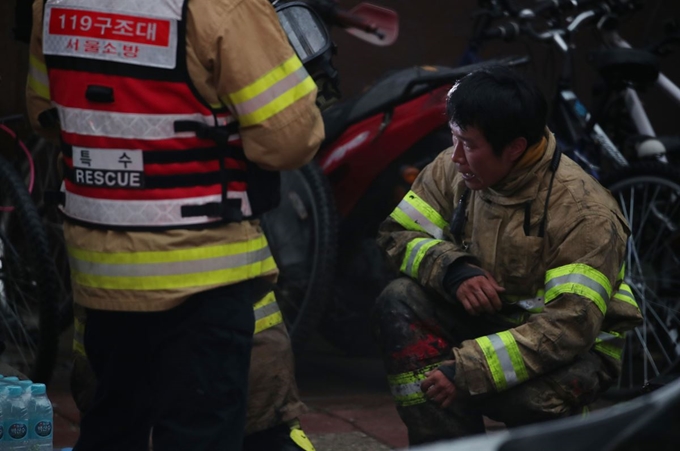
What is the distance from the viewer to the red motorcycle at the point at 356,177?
203 inches

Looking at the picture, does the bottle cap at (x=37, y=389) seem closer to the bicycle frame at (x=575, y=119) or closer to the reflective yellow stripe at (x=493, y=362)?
the reflective yellow stripe at (x=493, y=362)

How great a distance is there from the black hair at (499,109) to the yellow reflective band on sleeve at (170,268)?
2.76 feet

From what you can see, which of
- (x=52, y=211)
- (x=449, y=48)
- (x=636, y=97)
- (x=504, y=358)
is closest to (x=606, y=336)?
(x=504, y=358)

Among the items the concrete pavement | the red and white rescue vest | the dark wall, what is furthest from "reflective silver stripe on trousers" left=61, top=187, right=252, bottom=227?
the dark wall

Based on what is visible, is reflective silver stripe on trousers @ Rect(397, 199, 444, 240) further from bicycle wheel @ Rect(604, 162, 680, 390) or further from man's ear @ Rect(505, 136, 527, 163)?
bicycle wheel @ Rect(604, 162, 680, 390)

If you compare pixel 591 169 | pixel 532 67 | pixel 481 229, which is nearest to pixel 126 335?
pixel 481 229

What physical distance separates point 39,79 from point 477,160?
1.21 meters

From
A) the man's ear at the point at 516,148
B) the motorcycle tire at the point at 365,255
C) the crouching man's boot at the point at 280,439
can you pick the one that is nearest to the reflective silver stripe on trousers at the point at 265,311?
the crouching man's boot at the point at 280,439

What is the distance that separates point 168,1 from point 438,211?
1.32 meters

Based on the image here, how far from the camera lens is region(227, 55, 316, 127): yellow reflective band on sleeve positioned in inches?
120

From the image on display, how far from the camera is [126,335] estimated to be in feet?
10.5

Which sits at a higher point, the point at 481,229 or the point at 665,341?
the point at 481,229

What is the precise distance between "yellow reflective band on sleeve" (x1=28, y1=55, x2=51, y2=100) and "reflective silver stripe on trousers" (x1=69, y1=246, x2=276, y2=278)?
0.50 meters

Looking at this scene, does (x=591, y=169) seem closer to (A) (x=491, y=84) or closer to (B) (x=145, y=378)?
(A) (x=491, y=84)
